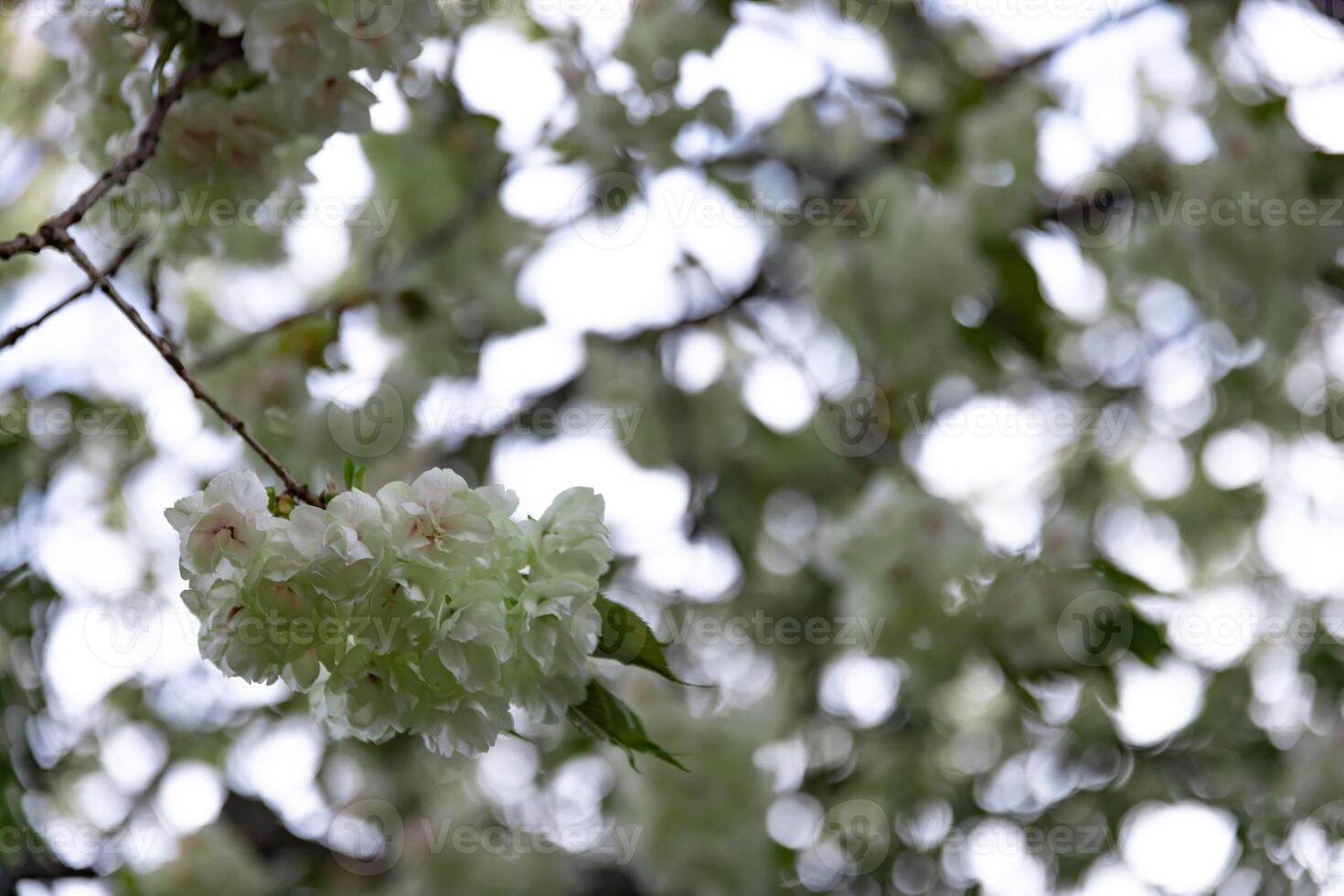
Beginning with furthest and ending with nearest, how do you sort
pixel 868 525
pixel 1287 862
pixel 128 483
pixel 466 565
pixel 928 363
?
pixel 128 483, pixel 928 363, pixel 868 525, pixel 1287 862, pixel 466 565

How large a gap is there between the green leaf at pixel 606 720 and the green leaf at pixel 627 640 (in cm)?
4

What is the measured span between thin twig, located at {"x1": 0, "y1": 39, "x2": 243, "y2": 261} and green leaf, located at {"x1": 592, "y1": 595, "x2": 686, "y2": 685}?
52 centimetres

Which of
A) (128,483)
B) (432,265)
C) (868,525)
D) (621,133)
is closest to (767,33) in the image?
(621,133)

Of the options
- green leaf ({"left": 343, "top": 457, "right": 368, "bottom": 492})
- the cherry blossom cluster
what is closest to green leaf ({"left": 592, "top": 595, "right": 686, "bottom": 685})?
the cherry blossom cluster

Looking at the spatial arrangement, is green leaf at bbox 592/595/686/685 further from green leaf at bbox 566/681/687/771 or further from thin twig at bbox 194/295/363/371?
thin twig at bbox 194/295/363/371

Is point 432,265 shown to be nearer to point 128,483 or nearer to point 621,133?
point 621,133

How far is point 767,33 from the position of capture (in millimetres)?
2092

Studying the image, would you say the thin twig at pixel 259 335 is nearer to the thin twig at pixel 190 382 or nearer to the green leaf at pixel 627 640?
the thin twig at pixel 190 382

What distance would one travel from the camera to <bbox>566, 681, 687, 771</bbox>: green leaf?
0.98 metres

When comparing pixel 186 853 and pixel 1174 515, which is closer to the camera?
pixel 186 853

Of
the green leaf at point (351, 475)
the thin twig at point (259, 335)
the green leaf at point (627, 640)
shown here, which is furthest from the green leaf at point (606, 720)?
the thin twig at point (259, 335)

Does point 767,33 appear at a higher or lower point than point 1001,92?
higher

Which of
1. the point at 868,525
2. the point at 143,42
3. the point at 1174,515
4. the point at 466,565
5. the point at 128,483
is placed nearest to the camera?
the point at 466,565

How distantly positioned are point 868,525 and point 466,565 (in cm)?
124
